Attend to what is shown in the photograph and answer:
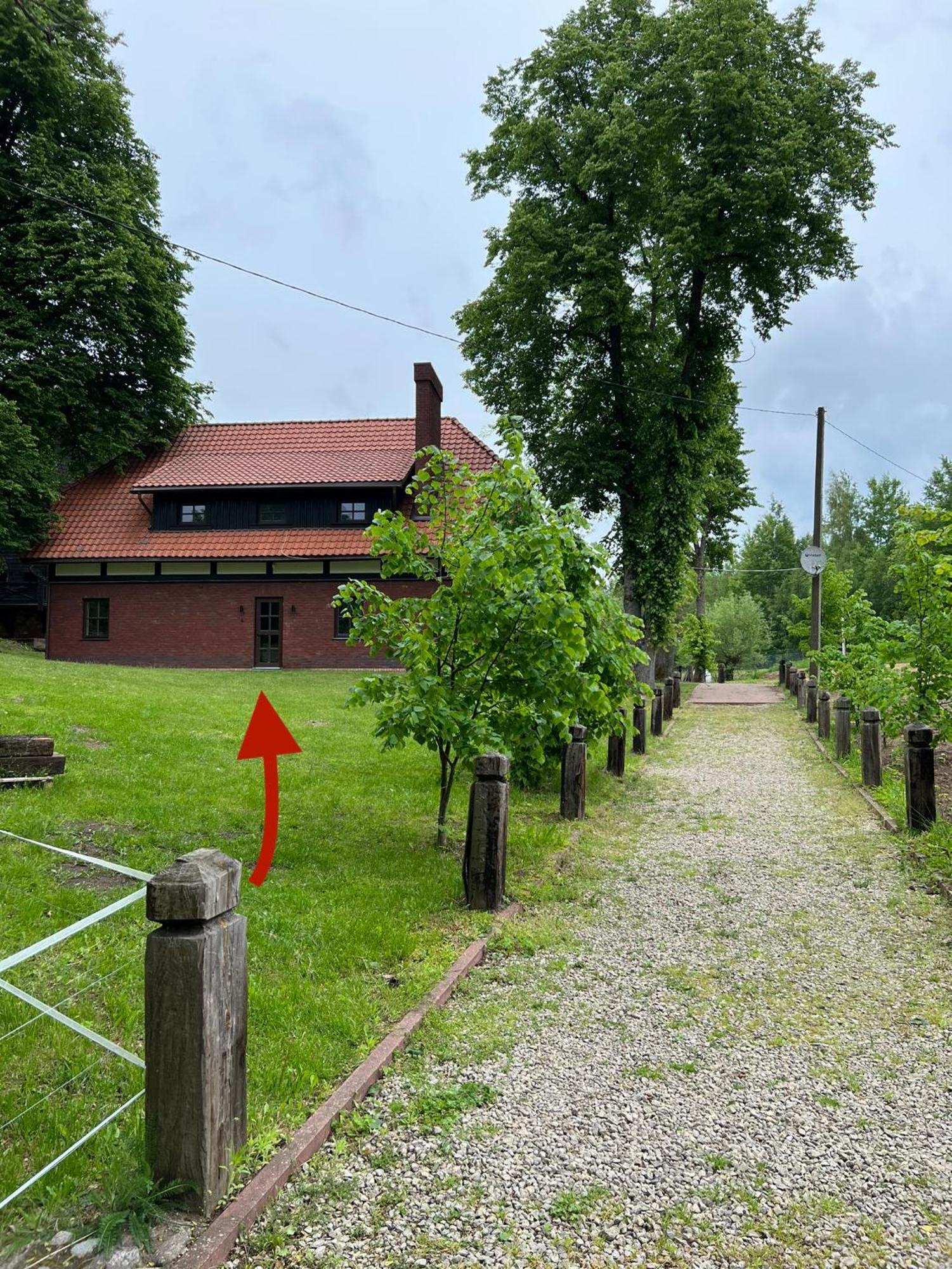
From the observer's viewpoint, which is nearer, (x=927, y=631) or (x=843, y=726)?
(x=927, y=631)

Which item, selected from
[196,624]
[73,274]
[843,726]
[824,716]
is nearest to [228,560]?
[196,624]

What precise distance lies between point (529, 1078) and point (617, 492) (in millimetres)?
22240

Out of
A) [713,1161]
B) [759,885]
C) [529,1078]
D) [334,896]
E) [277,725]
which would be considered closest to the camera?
[713,1161]

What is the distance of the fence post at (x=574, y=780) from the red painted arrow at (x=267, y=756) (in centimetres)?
287

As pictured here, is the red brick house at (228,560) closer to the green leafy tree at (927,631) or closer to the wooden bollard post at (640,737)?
the wooden bollard post at (640,737)

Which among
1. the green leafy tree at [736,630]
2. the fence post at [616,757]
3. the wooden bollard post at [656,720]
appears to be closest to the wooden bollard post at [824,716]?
the wooden bollard post at [656,720]

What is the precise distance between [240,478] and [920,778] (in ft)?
71.4

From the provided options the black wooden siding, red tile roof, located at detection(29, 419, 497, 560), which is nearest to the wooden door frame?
red tile roof, located at detection(29, 419, 497, 560)

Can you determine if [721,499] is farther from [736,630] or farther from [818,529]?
[736,630]

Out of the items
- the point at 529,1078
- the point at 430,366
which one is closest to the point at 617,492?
the point at 430,366

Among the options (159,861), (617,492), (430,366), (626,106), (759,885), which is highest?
(626,106)

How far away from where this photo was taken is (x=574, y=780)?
8.71 meters

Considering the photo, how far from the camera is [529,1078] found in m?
3.66

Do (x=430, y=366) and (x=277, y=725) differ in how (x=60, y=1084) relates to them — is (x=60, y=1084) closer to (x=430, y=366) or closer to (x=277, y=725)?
(x=277, y=725)
